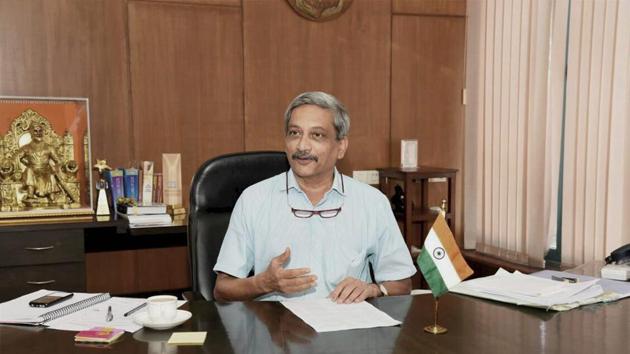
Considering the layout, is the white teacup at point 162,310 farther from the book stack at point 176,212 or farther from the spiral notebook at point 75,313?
the book stack at point 176,212

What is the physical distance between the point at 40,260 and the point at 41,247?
0.21ft

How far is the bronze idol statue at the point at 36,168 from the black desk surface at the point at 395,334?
6.54ft

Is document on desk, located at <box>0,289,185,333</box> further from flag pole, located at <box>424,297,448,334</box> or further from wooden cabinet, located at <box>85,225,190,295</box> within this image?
wooden cabinet, located at <box>85,225,190,295</box>

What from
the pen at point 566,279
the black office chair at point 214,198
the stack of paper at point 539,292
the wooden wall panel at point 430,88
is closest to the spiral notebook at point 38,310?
the black office chair at point 214,198

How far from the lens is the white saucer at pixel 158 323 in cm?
138

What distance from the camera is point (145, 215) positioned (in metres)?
3.19

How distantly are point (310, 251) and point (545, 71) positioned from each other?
2217 millimetres

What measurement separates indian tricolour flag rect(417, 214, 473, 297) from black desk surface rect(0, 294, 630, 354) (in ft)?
Result: 0.38

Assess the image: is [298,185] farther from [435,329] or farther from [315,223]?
[435,329]

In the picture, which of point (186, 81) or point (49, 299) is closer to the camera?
point (49, 299)

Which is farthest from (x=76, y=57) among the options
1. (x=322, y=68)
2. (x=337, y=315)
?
(x=337, y=315)

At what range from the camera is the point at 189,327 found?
1399mm

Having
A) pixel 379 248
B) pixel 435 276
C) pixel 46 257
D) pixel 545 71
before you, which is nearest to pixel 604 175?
pixel 545 71

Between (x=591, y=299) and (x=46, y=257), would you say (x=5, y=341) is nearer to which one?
(x=591, y=299)
